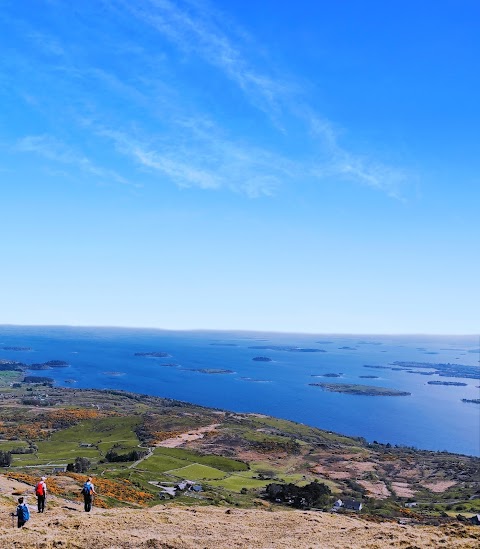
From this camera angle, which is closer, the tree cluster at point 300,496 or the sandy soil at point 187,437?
the tree cluster at point 300,496

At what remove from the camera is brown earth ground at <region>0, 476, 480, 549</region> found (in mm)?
23797

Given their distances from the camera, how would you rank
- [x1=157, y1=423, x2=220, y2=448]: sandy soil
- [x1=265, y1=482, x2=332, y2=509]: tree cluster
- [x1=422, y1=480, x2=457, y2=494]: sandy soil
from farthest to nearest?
[x1=157, y1=423, x2=220, y2=448]: sandy soil, [x1=422, y1=480, x2=457, y2=494]: sandy soil, [x1=265, y1=482, x2=332, y2=509]: tree cluster

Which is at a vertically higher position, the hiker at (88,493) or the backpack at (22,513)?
the backpack at (22,513)

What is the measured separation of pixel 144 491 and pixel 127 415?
98.0 m

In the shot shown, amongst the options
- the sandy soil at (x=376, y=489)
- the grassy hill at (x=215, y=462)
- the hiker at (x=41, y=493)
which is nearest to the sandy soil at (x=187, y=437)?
the grassy hill at (x=215, y=462)

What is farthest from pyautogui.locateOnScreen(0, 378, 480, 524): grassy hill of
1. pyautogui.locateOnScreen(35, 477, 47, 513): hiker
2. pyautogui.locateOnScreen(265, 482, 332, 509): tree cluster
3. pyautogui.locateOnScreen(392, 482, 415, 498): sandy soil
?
pyautogui.locateOnScreen(35, 477, 47, 513): hiker

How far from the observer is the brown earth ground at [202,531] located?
23.8m

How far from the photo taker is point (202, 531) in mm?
27547

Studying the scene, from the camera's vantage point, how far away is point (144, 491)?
2008 inches

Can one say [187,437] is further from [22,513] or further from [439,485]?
[22,513]

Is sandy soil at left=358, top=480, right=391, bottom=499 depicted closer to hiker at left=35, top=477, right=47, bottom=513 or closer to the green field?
the green field

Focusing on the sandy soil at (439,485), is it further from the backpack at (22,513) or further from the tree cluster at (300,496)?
the backpack at (22,513)

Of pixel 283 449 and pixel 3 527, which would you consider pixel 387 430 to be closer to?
pixel 283 449

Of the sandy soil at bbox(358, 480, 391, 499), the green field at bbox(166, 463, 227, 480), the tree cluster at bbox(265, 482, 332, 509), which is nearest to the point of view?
the tree cluster at bbox(265, 482, 332, 509)
